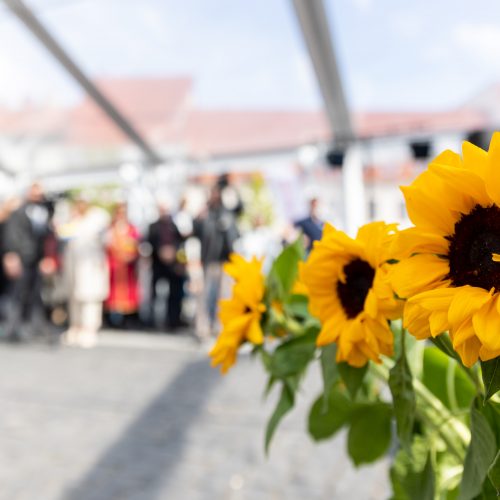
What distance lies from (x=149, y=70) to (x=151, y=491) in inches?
238

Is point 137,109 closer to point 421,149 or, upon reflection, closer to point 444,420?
point 421,149

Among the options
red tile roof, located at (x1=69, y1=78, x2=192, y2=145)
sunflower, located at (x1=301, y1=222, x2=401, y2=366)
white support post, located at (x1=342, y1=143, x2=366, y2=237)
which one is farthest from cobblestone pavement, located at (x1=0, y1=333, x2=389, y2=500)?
white support post, located at (x1=342, y1=143, x2=366, y2=237)

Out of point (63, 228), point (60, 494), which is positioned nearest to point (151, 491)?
point (60, 494)

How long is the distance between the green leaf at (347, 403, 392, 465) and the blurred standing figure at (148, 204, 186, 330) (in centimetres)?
714

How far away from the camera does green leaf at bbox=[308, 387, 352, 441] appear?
806 millimetres

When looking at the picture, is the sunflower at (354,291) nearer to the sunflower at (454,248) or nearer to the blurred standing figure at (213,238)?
the sunflower at (454,248)

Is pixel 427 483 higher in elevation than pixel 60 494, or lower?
higher

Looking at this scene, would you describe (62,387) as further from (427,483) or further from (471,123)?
(471,123)

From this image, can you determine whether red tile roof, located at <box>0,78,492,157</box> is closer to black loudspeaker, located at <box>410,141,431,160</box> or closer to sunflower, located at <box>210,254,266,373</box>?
black loudspeaker, located at <box>410,141,431,160</box>

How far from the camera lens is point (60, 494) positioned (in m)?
3.00

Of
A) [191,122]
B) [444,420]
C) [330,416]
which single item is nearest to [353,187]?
[191,122]

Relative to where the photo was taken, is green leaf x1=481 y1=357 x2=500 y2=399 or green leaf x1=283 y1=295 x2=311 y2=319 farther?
green leaf x1=283 y1=295 x2=311 y2=319

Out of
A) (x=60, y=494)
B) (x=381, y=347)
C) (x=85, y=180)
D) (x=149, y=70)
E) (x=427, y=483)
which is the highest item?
(x=149, y=70)

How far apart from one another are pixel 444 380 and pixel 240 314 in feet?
0.78
